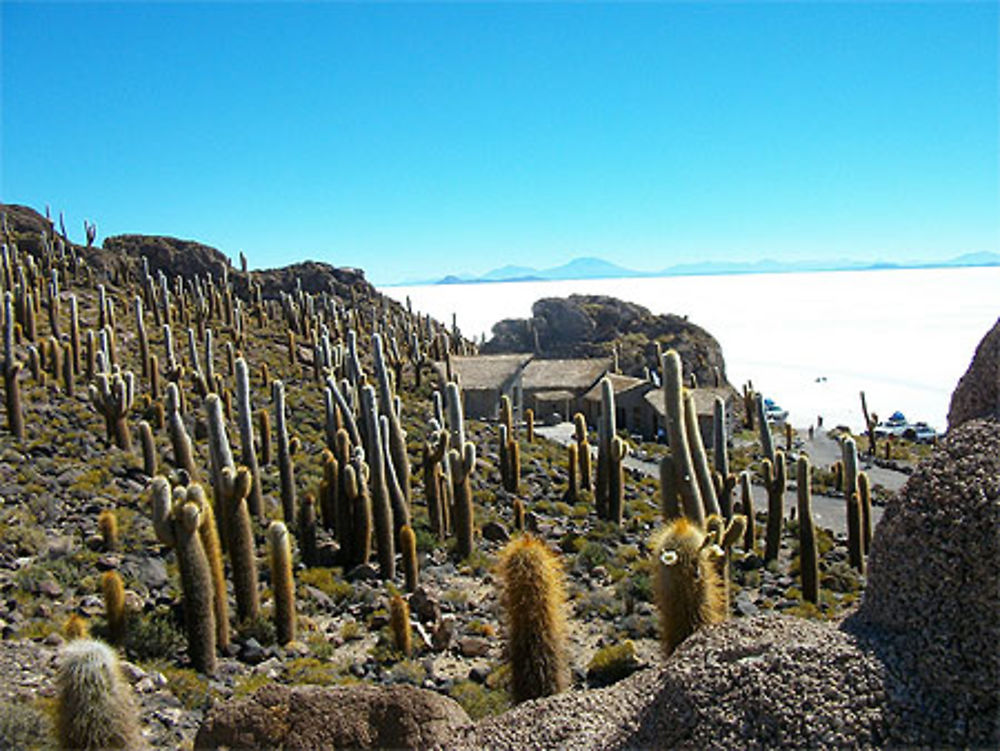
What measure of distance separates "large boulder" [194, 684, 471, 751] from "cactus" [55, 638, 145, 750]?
77 centimetres

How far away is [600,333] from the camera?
62.5 meters

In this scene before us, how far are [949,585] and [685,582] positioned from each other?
10.1 ft

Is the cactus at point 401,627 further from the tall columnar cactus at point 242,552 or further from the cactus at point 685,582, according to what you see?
the cactus at point 685,582

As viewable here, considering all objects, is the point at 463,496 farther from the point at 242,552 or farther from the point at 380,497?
the point at 242,552

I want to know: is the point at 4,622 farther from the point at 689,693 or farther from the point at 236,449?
the point at 236,449

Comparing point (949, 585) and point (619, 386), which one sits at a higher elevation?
point (949, 585)

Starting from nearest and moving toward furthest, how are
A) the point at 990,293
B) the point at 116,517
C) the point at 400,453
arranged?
the point at 116,517 < the point at 400,453 < the point at 990,293

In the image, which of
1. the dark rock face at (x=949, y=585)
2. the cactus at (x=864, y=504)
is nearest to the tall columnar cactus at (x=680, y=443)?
the cactus at (x=864, y=504)

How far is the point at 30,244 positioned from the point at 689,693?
4821 centimetres

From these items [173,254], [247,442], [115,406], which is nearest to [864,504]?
[247,442]

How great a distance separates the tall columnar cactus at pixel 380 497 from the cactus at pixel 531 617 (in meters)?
7.01

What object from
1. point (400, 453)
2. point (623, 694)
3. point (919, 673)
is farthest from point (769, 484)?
point (919, 673)

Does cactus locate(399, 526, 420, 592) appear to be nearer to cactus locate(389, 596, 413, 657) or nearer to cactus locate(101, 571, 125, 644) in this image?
cactus locate(389, 596, 413, 657)

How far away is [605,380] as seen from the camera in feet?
71.2
